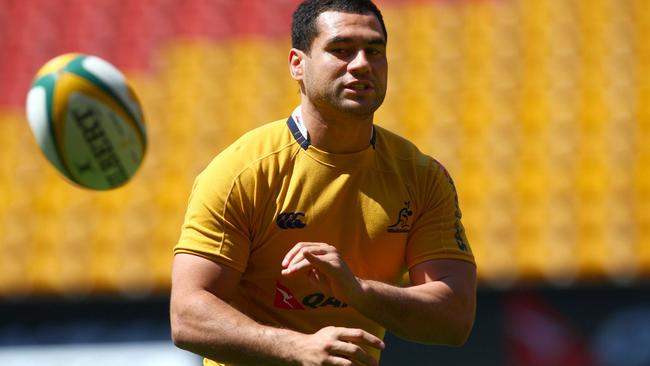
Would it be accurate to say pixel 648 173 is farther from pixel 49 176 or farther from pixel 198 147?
pixel 49 176

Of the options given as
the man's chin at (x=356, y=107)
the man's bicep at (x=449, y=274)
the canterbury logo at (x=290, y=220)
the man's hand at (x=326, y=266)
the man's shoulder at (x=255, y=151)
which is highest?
the man's chin at (x=356, y=107)

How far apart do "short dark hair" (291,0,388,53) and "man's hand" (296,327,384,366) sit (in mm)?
1076

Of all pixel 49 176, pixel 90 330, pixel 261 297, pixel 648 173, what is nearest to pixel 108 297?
pixel 90 330

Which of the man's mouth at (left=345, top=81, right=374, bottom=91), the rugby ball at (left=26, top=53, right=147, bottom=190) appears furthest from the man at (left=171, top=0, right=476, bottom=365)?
the rugby ball at (left=26, top=53, right=147, bottom=190)

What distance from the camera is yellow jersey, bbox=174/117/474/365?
400 centimetres

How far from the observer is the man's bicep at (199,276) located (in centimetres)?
389

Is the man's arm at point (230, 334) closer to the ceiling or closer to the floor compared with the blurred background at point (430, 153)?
closer to the floor

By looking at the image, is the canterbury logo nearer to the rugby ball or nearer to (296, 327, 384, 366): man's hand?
(296, 327, 384, 366): man's hand

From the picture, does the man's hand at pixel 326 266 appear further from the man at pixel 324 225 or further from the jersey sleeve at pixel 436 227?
the jersey sleeve at pixel 436 227

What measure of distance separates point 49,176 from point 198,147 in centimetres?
144

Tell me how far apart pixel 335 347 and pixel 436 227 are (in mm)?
845

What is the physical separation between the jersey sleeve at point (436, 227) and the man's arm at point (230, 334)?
56 centimetres

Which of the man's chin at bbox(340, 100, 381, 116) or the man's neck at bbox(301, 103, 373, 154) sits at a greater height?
the man's chin at bbox(340, 100, 381, 116)

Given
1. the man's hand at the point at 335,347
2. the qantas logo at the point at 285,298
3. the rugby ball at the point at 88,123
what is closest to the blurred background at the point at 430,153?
the rugby ball at the point at 88,123
